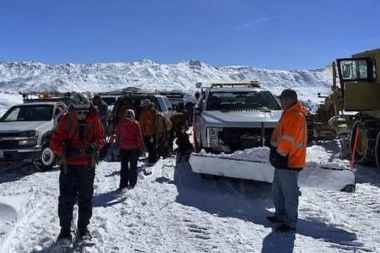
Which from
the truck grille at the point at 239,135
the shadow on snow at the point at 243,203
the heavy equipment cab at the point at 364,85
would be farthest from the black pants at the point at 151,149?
the heavy equipment cab at the point at 364,85

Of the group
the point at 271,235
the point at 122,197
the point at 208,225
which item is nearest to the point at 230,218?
the point at 208,225

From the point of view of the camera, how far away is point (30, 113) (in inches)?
490

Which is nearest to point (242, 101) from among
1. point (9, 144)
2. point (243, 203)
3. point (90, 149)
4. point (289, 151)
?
point (243, 203)

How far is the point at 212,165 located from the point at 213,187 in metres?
0.61

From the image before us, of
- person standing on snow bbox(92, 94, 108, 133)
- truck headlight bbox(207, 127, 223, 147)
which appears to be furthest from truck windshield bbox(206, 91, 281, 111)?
person standing on snow bbox(92, 94, 108, 133)

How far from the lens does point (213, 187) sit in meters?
8.74

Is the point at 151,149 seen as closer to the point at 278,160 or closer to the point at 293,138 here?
the point at 278,160

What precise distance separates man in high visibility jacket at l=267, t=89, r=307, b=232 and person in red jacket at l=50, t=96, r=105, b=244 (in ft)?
7.20

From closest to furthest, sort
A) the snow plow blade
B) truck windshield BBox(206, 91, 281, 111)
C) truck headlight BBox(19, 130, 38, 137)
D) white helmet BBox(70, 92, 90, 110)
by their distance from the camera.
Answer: white helmet BBox(70, 92, 90, 110) < the snow plow blade < truck windshield BBox(206, 91, 281, 111) < truck headlight BBox(19, 130, 38, 137)

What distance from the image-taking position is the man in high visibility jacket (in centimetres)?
579

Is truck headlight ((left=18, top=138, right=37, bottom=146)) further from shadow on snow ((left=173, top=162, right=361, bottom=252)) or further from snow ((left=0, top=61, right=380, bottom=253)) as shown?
shadow on snow ((left=173, top=162, right=361, bottom=252))

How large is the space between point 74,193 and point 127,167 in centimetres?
328

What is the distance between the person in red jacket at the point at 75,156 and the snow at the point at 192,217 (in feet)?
1.44

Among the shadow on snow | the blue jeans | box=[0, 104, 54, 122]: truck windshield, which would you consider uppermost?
box=[0, 104, 54, 122]: truck windshield
